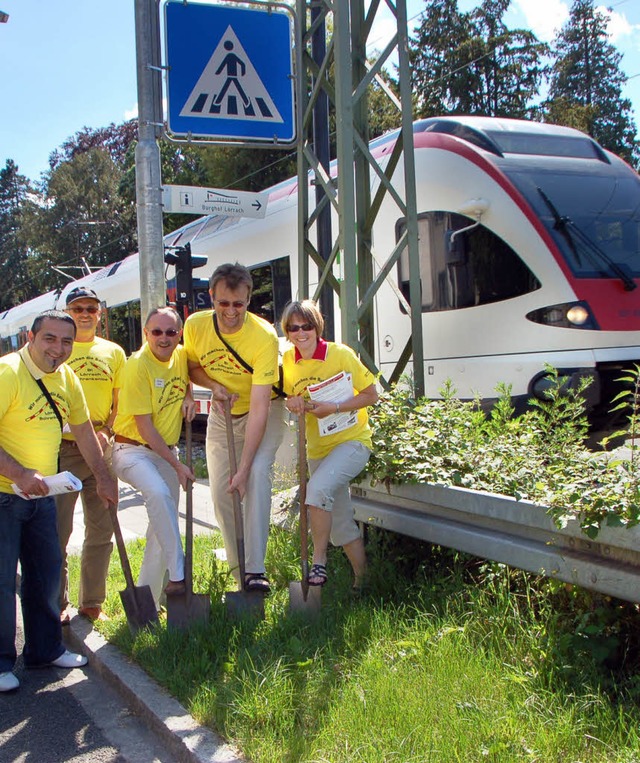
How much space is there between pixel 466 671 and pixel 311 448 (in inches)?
70.4

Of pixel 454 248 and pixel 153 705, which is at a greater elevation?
pixel 454 248

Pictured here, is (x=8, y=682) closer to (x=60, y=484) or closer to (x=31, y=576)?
(x=31, y=576)

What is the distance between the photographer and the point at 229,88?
6.41m

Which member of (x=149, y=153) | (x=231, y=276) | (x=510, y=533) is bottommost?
(x=510, y=533)

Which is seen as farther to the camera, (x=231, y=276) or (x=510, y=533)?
(x=231, y=276)

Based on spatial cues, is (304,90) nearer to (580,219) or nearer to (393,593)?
(580,219)

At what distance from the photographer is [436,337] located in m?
8.80

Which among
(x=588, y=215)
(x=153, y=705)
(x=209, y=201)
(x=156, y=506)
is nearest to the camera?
(x=153, y=705)

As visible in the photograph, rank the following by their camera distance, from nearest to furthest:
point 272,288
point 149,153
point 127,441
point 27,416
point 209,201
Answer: point 27,416, point 127,441, point 149,153, point 209,201, point 272,288

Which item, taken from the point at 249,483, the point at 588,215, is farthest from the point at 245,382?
the point at 588,215

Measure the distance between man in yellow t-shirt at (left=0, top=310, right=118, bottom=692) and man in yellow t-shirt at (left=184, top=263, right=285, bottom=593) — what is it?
0.76 metres

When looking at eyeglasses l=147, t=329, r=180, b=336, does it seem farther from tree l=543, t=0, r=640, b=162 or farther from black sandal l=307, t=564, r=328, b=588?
tree l=543, t=0, r=640, b=162

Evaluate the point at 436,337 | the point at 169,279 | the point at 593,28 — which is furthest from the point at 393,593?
the point at 593,28

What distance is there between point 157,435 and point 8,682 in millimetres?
1403
